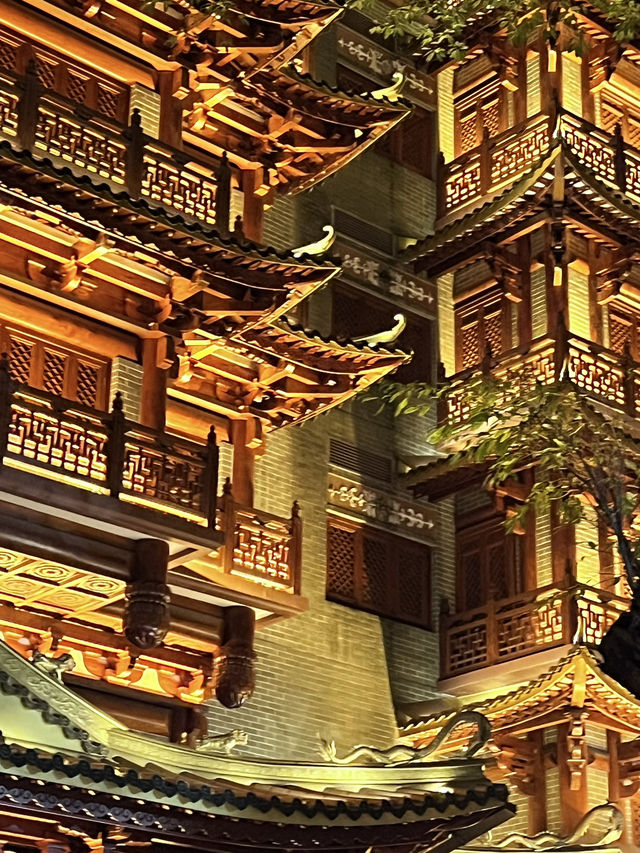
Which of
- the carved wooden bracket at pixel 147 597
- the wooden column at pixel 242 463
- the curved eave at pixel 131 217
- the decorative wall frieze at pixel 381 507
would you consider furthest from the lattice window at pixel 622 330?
the carved wooden bracket at pixel 147 597

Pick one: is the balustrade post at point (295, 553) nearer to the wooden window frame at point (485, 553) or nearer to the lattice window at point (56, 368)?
the lattice window at point (56, 368)

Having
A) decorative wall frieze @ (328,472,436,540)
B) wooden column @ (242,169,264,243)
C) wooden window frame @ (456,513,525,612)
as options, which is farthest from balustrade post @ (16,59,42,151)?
wooden window frame @ (456,513,525,612)

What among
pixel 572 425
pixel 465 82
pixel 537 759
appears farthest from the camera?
pixel 465 82

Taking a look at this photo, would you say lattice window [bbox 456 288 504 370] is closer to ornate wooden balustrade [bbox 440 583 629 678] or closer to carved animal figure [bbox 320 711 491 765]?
ornate wooden balustrade [bbox 440 583 629 678]

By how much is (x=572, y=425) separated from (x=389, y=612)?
475 centimetres

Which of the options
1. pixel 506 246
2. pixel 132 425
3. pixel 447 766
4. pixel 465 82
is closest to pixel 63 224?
pixel 132 425

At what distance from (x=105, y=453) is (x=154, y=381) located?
4.55 ft

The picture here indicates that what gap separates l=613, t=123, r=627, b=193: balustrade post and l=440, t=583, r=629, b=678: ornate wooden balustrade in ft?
16.4

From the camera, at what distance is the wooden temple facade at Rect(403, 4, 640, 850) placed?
14.6 metres

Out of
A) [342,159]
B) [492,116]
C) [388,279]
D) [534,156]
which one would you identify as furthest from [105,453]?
[492,116]

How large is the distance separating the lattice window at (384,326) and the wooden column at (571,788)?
4.57 meters

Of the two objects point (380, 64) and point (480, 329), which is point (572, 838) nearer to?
point (480, 329)

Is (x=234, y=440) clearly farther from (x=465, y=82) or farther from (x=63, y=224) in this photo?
(x=465, y=82)

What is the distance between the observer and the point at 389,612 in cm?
1574
